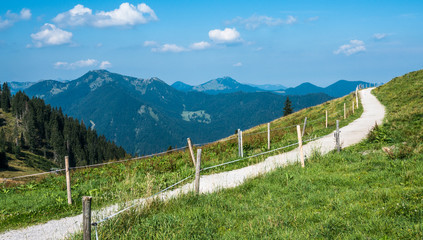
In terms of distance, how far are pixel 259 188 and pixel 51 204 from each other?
868 centimetres

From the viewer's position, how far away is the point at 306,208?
673 cm

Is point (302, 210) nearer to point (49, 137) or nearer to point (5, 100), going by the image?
point (49, 137)

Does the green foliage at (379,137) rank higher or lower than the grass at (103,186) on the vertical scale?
higher

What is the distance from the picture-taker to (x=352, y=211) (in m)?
6.02

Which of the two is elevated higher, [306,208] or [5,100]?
[5,100]

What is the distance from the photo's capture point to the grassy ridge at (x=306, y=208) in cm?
541

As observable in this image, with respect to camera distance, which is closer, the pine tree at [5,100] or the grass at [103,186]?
the grass at [103,186]

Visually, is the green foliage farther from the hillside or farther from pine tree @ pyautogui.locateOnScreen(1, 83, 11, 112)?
pine tree @ pyautogui.locateOnScreen(1, 83, 11, 112)

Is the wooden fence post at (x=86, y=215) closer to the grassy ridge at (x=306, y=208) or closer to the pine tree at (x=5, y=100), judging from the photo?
the grassy ridge at (x=306, y=208)

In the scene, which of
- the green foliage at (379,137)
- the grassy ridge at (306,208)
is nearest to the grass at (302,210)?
the grassy ridge at (306,208)

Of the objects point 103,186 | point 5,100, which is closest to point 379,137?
point 103,186

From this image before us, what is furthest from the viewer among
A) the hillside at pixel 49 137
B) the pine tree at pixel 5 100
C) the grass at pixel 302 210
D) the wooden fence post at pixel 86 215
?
the pine tree at pixel 5 100

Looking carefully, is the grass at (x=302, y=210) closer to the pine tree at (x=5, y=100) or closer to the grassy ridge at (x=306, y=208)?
the grassy ridge at (x=306, y=208)

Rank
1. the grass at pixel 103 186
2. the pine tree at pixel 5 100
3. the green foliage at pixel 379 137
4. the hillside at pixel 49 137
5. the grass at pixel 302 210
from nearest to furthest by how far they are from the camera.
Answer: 1. the grass at pixel 302 210
2. the grass at pixel 103 186
3. the green foliage at pixel 379 137
4. the hillside at pixel 49 137
5. the pine tree at pixel 5 100
